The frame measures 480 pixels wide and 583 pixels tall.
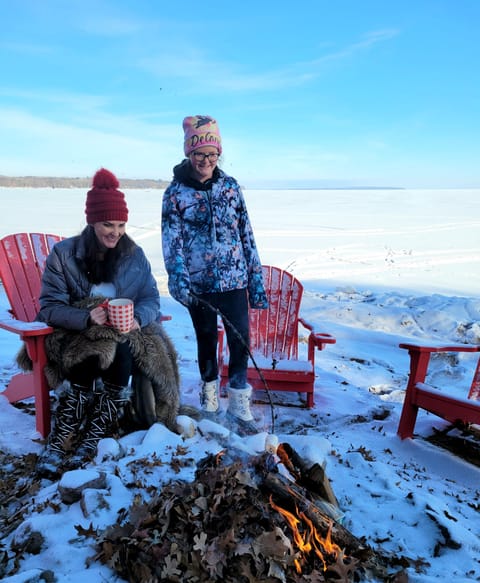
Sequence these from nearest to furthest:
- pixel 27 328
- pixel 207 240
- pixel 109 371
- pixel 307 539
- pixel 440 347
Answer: pixel 307 539 < pixel 27 328 < pixel 109 371 < pixel 207 240 < pixel 440 347

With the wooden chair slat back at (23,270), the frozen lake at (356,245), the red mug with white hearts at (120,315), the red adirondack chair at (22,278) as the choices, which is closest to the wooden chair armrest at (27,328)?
the red mug with white hearts at (120,315)

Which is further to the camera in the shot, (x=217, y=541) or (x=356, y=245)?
(x=356, y=245)

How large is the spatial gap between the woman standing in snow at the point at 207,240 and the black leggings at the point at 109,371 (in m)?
0.48

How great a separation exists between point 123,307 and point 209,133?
1236 mm

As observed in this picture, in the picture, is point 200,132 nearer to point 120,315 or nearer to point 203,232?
point 203,232

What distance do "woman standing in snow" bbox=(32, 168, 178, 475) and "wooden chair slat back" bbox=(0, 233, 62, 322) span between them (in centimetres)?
102

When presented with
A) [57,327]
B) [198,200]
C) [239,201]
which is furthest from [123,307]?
[239,201]

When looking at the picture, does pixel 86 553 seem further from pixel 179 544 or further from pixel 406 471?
pixel 406 471

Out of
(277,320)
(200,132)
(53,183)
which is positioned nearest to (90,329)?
(200,132)

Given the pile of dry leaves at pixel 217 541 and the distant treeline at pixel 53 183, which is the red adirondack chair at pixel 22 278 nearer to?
the pile of dry leaves at pixel 217 541

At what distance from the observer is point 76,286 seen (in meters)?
2.81

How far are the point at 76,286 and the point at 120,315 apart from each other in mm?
531

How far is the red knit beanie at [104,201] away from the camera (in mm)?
2678

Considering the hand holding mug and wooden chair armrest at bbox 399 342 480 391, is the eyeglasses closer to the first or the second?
the hand holding mug
